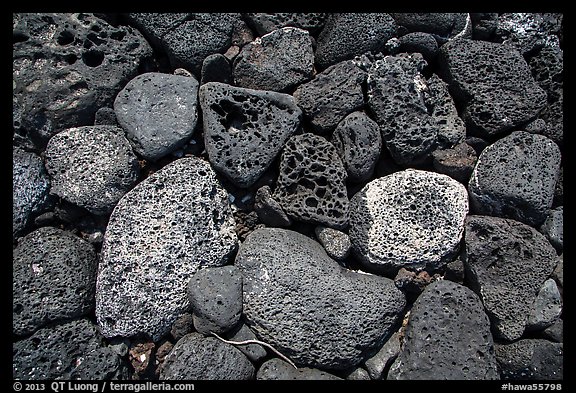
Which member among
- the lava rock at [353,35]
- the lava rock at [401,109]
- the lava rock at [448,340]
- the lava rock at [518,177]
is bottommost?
the lava rock at [448,340]

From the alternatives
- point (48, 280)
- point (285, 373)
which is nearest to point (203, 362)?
point (285, 373)

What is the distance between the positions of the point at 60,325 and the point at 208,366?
779mm

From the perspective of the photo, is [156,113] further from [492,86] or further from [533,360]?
[533,360]

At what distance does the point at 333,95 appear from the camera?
231 centimetres

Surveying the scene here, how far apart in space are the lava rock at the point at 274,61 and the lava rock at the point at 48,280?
4.16 ft

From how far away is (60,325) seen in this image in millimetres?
2205

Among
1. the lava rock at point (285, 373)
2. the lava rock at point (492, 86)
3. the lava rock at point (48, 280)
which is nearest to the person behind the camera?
the lava rock at point (48, 280)

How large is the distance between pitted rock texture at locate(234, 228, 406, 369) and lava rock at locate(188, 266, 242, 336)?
0.22 ft

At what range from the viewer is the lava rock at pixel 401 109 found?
2.29 meters

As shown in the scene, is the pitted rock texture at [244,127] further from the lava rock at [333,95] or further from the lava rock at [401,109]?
the lava rock at [401,109]

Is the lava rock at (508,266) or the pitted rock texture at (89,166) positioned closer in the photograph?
the pitted rock texture at (89,166)

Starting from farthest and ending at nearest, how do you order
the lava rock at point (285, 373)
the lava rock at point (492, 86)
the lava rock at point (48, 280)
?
the lava rock at point (492, 86), the lava rock at point (285, 373), the lava rock at point (48, 280)

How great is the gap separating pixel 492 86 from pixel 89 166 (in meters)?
2.17

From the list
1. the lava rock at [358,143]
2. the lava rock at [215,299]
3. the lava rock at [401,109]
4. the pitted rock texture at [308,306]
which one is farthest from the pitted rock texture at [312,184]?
the lava rock at [215,299]
